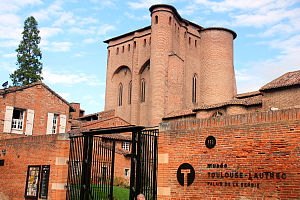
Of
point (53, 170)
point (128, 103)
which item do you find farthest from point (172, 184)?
point (128, 103)

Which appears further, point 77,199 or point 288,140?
point 77,199

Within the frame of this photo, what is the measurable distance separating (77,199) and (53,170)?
1.72 metres

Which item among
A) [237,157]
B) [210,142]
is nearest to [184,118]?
[210,142]

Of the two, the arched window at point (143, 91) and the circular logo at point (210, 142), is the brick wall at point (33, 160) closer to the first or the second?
the circular logo at point (210, 142)

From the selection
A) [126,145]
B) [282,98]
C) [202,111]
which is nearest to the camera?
[282,98]

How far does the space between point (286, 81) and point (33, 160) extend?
18.9 m

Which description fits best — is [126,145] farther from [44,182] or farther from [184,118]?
[44,182]

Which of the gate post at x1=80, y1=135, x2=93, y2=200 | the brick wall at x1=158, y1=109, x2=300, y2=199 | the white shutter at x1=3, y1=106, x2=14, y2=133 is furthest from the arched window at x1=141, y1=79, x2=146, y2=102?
the brick wall at x1=158, y1=109, x2=300, y2=199

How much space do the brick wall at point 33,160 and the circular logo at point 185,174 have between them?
5.57 metres

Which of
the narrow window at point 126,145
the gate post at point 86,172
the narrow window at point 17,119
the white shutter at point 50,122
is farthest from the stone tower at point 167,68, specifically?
the gate post at point 86,172

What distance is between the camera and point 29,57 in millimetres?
43844

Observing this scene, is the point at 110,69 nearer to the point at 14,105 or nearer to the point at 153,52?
the point at 153,52

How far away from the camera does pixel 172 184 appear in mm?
10172

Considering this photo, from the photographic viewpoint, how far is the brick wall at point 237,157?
27.0 ft
